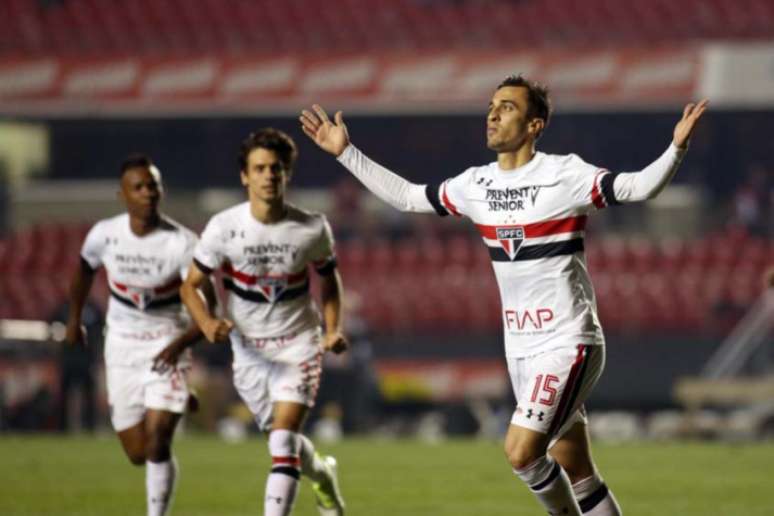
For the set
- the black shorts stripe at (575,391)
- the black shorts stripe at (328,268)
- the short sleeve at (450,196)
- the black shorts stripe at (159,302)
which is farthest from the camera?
the black shorts stripe at (159,302)

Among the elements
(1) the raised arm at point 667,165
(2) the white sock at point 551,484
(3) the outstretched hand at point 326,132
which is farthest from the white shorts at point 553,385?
(3) the outstretched hand at point 326,132

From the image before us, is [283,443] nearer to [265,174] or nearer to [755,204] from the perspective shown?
[265,174]

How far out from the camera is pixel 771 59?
2670 centimetres

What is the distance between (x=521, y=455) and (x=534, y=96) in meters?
1.49

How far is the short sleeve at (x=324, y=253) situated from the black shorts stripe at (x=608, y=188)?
215 cm

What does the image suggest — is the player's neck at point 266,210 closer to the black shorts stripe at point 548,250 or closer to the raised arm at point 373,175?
the raised arm at point 373,175

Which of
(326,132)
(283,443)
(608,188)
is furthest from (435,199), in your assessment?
(283,443)

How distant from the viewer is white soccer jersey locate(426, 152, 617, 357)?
646cm

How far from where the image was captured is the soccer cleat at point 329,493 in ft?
28.4

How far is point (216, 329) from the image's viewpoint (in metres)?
7.59

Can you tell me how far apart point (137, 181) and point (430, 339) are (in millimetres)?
15550

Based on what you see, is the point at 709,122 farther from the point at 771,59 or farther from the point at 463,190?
the point at 463,190

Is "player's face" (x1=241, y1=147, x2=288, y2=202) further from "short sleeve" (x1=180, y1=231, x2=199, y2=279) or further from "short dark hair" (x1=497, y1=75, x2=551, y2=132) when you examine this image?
"short dark hair" (x1=497, y1=75, x2=551, y2=132)

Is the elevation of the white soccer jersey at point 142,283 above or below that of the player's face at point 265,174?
below
